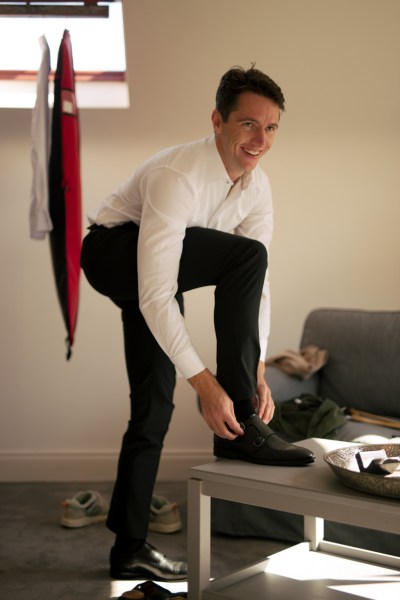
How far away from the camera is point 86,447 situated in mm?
3670

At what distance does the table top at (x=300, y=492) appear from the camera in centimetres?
127

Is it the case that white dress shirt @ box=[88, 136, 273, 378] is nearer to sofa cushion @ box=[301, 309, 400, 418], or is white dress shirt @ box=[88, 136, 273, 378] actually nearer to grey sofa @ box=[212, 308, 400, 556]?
grey sofa @ box=[212, 308, 400, 556]

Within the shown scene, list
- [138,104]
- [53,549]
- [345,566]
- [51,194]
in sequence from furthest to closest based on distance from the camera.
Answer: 1. [138,104]
2. [51,194]
3. [53,549]
4. [345,566]

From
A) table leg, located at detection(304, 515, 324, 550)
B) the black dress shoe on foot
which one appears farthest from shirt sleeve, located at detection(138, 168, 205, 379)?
the black dress shoe on foot

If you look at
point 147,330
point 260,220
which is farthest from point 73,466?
point 260,220

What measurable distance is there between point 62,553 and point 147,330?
0.88 meters

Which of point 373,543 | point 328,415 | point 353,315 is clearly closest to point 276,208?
point 353,315

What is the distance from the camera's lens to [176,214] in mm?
1782

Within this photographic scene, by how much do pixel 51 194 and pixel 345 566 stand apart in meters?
2.01

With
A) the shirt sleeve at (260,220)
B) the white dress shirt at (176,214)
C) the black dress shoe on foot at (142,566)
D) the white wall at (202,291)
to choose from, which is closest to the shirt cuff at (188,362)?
the white dress shirt at (176,214)

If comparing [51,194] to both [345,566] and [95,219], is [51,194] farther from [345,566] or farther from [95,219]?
[345,566]

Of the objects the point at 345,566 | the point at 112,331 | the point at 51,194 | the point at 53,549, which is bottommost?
the point at 53,549

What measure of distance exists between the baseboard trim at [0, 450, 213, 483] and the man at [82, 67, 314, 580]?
4.88 ft

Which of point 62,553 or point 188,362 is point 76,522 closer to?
point 62,553
